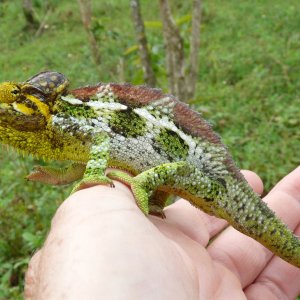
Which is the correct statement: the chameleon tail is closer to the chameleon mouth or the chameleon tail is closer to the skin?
the skin

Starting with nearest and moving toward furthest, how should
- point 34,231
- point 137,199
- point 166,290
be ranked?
A: point 166,290
point 137,199
point 34,231

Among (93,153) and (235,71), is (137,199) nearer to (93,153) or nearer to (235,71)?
(93,153)

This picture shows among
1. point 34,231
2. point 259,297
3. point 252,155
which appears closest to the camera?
point 259,297

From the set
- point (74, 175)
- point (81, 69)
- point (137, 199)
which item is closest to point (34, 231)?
point (74, 175)

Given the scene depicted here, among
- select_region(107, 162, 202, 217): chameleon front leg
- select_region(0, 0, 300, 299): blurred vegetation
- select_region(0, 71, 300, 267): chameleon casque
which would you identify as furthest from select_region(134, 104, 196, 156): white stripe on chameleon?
select_region(0, 0, 300, 299): blurred vegetation

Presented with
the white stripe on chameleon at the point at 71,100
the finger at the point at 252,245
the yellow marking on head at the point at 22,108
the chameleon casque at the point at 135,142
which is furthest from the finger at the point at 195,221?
the yellow marking on head at the point at 22,108

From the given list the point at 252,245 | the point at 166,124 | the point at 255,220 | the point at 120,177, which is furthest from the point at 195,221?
the point at 120,177

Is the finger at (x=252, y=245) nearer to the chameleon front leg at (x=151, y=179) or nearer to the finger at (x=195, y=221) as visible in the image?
the finger at (x=195, y=221)

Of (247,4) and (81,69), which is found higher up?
(247,4)
